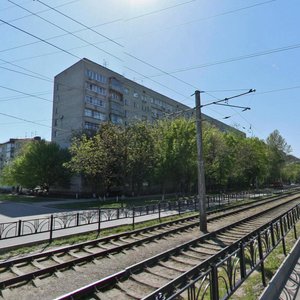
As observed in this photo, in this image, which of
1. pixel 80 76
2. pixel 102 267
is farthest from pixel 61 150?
pixel 102 267

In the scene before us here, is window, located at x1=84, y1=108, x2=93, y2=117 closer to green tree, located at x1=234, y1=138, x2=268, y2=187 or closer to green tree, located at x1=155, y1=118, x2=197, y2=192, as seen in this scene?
green tree, located at x1=155, y1=118, x2=197, y2=192

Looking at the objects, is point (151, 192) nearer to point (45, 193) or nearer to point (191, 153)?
point (45, 193)

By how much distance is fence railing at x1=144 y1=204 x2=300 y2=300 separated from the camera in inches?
142

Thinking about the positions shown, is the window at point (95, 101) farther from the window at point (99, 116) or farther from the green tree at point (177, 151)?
the green tree at point (177, 151)

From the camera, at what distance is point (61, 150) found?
46.9m

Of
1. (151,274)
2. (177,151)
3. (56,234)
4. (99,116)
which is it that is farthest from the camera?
(99,116)

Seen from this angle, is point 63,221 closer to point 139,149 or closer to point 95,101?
point 139,149

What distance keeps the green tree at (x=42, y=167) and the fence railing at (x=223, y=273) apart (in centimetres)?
3985

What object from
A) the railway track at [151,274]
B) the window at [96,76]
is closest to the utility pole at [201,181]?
the railway track at [151,274]

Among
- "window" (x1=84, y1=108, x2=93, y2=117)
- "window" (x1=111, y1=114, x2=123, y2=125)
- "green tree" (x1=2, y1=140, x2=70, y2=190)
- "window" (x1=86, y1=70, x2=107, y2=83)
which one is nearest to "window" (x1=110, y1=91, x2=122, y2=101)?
"window" (x1=86, y1=70, x2=107, y2=83)

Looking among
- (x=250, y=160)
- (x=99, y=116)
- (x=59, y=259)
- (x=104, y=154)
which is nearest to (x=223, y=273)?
(x=59, y=259)

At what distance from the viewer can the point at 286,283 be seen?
5953 mm

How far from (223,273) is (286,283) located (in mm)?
1386

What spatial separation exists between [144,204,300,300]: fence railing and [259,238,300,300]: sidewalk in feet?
1.39
